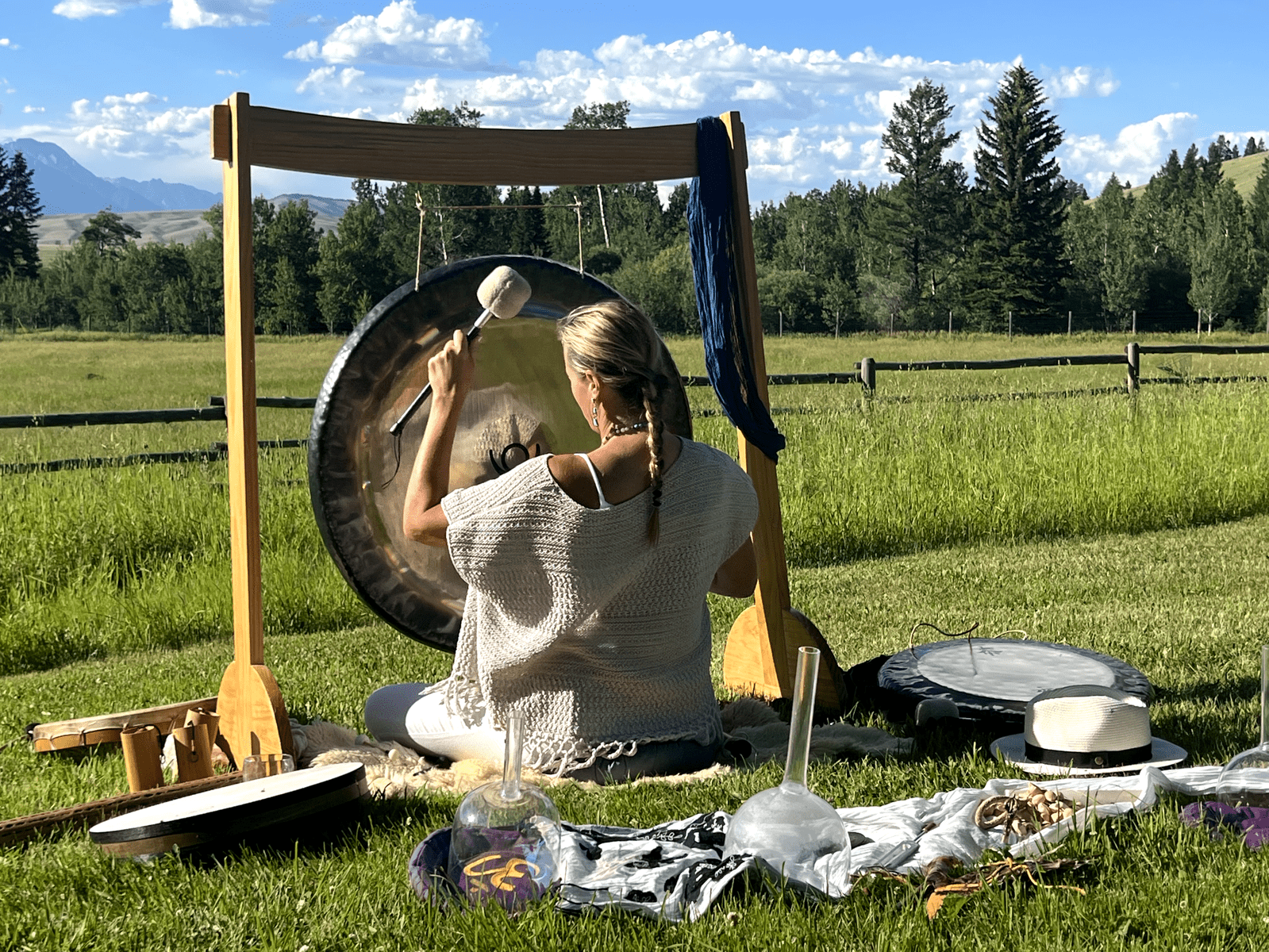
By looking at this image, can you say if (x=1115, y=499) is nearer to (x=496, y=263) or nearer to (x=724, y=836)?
(x=496, y=263)

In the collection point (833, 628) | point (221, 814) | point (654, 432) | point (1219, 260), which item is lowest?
point (833, 628)

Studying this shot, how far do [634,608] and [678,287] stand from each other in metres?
47.6

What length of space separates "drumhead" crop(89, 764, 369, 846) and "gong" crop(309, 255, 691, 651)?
111 cm

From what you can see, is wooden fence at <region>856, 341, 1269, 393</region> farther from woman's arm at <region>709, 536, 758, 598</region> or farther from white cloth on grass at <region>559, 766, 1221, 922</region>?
white cloth on grass at <region>559, 766, 1221, 922</region>

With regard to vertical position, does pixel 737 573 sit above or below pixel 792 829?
above

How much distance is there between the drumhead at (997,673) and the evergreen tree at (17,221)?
292ft

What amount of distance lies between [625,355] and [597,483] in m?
0.35

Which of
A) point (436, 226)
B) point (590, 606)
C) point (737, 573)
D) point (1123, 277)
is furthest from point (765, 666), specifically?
point (1123, 277)

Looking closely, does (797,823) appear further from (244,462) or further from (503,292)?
(503,292)

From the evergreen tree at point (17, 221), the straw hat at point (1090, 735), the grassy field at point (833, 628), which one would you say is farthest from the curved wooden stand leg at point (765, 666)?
the evergreen tree at point (17, 221)

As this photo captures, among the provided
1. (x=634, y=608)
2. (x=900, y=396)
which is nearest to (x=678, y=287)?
(x=900, y=396)

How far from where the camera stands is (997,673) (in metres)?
4.48

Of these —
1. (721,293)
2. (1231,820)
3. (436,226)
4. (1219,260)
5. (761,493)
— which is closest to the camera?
(1231,820)

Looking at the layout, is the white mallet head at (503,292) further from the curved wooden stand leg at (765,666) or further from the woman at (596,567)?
the curved wooden stand leg at (765,666)
